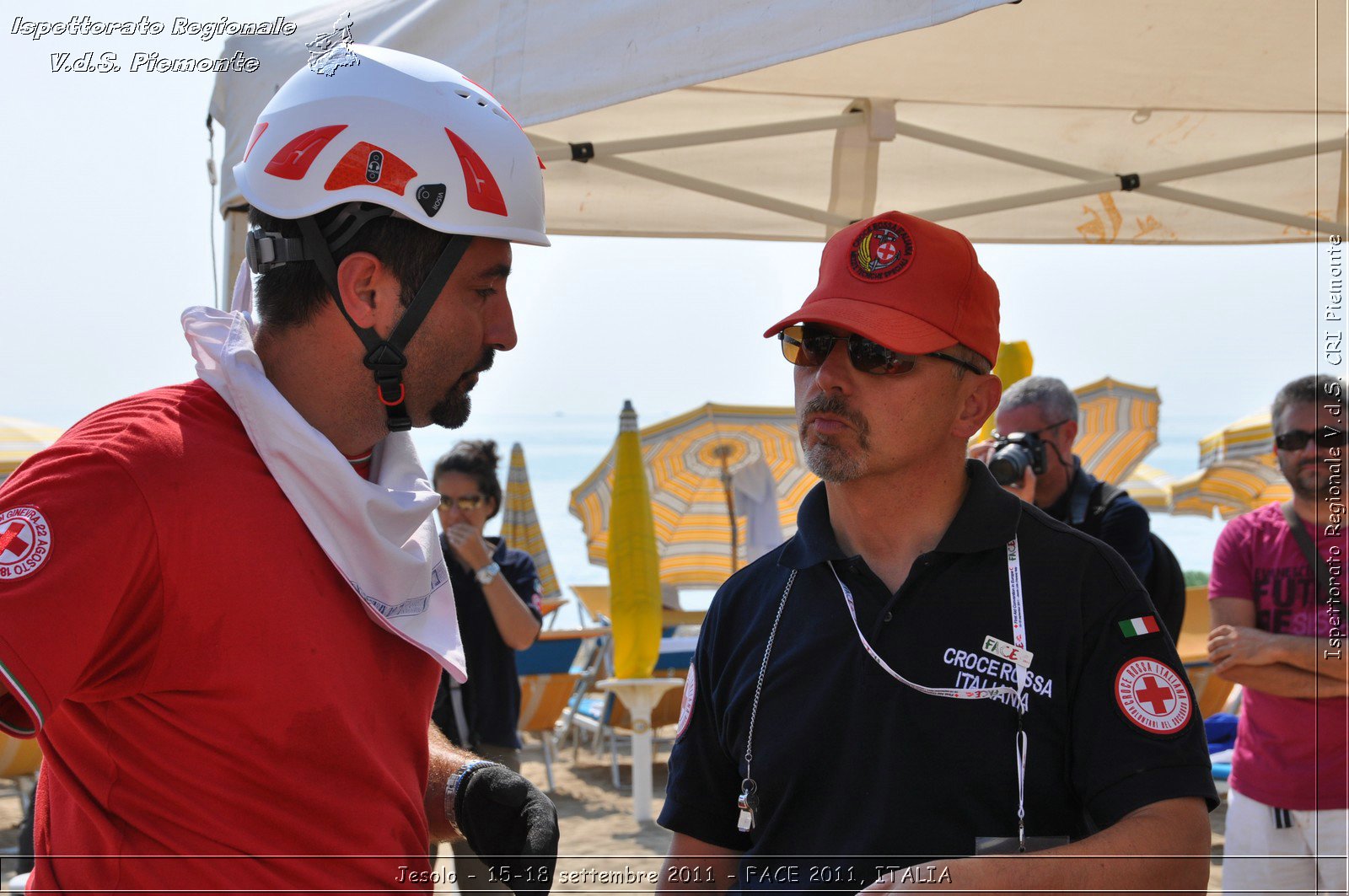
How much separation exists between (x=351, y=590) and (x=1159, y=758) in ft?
3.82

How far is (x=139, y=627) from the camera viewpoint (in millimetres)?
1323

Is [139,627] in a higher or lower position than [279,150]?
lower

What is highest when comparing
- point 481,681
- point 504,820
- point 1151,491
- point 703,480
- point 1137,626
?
point 1151,491

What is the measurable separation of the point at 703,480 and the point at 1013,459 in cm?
747

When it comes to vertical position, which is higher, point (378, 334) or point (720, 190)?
point (720, 190)

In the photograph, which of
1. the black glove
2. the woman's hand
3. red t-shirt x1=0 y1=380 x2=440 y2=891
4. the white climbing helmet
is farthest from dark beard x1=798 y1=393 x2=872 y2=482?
the woman's hand

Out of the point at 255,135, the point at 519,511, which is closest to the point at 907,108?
the point at 255,135

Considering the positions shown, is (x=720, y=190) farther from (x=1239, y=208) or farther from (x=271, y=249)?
(x=271, y=249)

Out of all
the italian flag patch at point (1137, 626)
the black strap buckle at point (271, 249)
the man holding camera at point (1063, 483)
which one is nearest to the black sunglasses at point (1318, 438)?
the man holding camera at point (1063, 483)

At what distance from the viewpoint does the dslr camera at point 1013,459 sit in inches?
143

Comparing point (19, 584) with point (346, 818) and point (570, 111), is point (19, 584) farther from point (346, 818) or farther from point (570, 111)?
point (570, 111)

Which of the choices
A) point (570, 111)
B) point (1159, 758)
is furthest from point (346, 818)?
point (570, 111)

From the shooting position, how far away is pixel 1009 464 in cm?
364

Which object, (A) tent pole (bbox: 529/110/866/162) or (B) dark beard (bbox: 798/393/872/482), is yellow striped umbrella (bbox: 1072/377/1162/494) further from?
(B) dark beard (bbox: 798/393/872/482)
